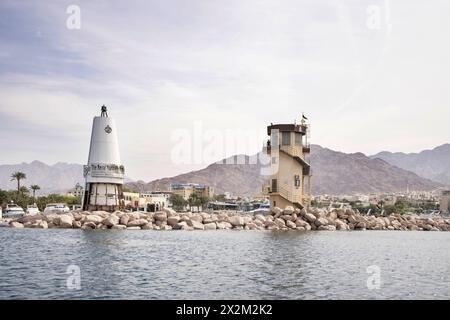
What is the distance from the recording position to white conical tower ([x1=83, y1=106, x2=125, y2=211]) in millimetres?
74750

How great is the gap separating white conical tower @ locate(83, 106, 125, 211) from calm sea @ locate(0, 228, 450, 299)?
106ft

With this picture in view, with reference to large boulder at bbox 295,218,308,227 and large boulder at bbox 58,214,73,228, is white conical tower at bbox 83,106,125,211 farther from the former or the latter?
large boulder at bbox 295,218,308,227

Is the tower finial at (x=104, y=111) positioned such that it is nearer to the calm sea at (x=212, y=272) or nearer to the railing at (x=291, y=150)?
the railing at (x=291, y=150)

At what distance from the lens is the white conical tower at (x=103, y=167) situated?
74750 millimetres

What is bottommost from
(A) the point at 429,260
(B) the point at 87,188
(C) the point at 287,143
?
(A) the point at 429,260

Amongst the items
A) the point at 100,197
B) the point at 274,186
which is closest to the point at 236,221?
the point at 274,186

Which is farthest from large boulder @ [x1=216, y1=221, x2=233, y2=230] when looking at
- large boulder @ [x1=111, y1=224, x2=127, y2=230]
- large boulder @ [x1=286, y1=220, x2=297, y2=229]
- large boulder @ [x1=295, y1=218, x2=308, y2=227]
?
large boulder @ [x1=111, y1=224, x2=127, y2=230]

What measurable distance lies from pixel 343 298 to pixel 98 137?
57587 millimetres

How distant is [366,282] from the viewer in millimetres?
25375
